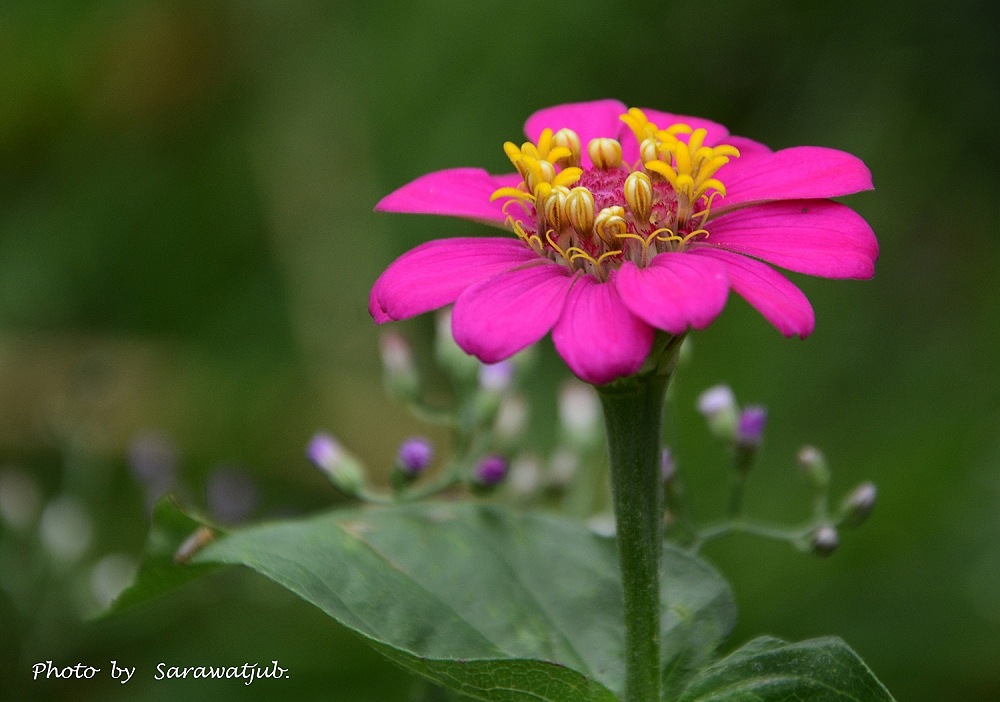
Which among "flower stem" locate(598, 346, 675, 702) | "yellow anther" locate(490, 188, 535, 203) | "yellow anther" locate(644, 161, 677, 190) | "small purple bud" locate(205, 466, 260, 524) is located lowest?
"small purple bud" locate(205, 466, 260, 524)

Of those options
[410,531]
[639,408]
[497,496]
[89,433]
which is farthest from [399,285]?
[89,433]

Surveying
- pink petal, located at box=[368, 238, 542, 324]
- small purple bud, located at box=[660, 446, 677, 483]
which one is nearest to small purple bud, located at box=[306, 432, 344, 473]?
small purple bud, located at box=[660, 446, 677, 483]

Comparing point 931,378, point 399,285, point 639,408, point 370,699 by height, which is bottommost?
point 370,699

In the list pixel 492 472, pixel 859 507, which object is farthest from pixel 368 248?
pixel 859 507

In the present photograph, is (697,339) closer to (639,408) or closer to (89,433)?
(89,433)

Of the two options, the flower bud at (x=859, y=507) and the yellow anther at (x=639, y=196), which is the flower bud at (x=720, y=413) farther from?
the yellow anther at (x=639, y=196)

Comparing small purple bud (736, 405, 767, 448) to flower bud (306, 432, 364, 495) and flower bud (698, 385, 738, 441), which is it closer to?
flower bud (698, 385, 738, 441)
